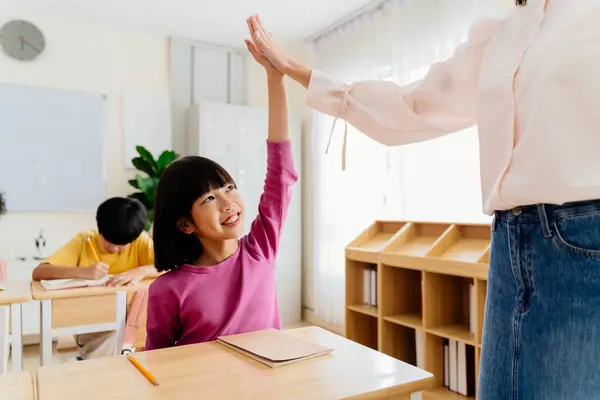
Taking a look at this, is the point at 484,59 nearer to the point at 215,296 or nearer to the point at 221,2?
the point at 215,296

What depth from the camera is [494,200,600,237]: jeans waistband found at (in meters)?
0.73

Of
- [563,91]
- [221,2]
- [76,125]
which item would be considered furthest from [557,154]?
[76,125]

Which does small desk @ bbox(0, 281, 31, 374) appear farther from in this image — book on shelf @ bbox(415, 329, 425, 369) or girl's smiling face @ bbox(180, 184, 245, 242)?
book on shelf @ bbox(415, 329, 425, 369)

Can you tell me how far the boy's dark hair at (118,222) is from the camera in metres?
2.47

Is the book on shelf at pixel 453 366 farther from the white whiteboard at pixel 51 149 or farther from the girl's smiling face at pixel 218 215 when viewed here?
the white whiteboard at pixel 51 149

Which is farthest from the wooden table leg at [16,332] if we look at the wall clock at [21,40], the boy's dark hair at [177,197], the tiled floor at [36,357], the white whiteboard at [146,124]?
the wall clock at [21,40]

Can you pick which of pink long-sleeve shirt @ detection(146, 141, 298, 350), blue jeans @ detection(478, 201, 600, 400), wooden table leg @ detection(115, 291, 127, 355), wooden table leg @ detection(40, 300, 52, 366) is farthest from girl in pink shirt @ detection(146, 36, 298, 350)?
wooden table leg @ detection(40, 300, 52, 366)

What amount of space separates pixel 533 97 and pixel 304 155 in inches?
162

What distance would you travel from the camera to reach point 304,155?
16.0ft

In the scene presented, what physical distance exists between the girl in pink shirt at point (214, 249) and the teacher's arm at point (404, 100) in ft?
0.55

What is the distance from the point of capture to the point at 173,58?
4562mm

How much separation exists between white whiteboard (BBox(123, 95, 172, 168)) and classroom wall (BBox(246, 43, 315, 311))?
88 centimetres

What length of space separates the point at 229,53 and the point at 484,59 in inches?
166

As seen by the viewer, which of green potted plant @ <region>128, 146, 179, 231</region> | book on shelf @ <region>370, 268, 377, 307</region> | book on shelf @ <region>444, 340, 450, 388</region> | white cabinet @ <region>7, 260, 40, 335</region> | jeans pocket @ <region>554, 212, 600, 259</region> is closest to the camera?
jeans pocket @ <region>554, 212, 600, 259</region>
